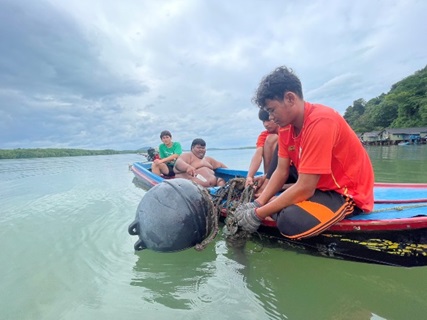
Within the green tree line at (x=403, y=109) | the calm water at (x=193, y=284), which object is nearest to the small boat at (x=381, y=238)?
the calm water at (x=193, y=284)

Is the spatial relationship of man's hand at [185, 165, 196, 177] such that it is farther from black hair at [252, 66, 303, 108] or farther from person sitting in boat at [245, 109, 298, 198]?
black hair at [252, 66, 303, 108]

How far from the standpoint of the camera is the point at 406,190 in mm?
3367

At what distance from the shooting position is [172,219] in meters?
2.63

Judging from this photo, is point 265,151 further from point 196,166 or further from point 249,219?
point 196,166

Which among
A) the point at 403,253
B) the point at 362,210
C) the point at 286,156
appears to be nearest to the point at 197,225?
the point at 286,156

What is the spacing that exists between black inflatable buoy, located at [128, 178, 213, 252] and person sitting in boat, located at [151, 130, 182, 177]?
434 cm

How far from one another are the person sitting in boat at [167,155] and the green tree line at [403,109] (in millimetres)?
53687

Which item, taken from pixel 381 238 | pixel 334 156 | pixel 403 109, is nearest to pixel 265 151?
pixel 334 156

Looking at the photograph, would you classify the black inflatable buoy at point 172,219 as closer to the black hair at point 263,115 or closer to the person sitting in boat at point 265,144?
the person sitting in boat at point 265,144

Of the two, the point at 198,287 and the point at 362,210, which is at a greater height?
the point at 362,210

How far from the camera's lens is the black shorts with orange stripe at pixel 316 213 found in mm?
2188

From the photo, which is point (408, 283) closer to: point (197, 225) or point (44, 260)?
point (197, 225)

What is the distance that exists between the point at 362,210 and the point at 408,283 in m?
0.64

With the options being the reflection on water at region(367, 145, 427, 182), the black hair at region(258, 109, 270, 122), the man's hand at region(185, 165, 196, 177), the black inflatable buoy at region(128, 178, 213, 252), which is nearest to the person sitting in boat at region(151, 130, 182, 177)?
the man's hand at region(185, 165, 196, 177)
